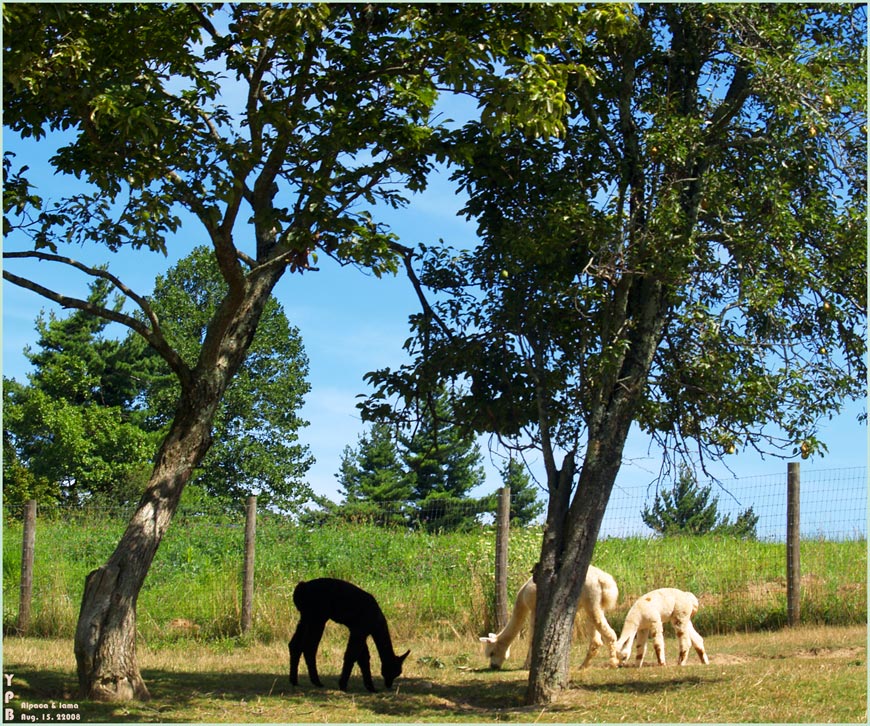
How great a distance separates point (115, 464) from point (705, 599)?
30.0 meters

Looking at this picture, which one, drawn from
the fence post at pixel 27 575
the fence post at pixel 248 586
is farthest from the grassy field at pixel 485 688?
the fence post at pixel 27 575

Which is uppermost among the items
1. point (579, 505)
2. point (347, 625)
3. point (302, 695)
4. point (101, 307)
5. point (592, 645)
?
point (101, 307)

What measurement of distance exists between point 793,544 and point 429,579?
207 inches

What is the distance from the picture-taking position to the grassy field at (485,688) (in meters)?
8.40

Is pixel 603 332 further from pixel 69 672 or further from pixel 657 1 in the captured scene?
pixel 69 672

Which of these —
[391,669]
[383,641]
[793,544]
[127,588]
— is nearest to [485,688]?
[391,669]

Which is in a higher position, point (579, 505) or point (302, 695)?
point (579, 505)

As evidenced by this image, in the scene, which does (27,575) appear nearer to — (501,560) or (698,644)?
(501,560)

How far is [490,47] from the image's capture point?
8.77 m

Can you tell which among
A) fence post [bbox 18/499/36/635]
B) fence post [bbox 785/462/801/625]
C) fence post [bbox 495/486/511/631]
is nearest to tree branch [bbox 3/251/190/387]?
fence post [bbox 495/486/511/631]

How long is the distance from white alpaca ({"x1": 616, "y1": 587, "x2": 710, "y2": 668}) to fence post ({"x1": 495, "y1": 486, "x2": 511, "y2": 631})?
8.90 ft

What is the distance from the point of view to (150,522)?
9.35 m

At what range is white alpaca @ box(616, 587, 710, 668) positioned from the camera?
10953mm

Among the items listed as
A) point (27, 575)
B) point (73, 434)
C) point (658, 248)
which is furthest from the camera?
point (73, 434)
